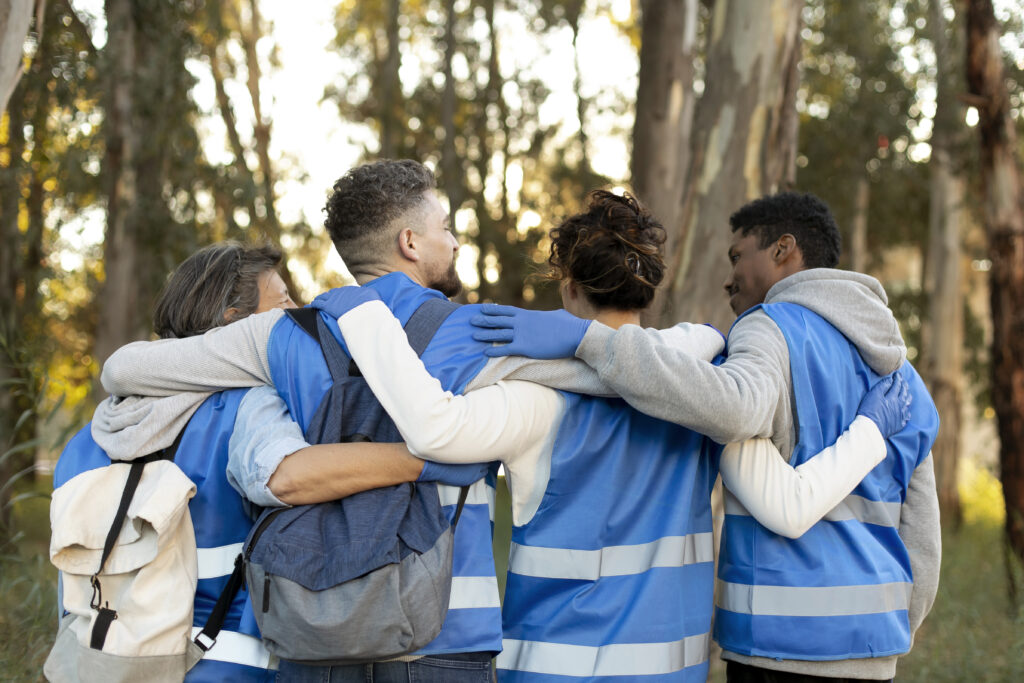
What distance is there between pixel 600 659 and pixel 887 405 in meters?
0.97

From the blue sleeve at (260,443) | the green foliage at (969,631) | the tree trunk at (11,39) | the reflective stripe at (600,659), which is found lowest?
the green foliage at (969,631)

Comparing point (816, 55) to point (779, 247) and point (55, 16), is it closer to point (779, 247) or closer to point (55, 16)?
point (55, 16)

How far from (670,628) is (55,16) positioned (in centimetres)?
749

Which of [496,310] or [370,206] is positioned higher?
[370,206]

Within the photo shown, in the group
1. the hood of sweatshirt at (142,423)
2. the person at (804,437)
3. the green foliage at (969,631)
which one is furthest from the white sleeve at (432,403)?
the green foliage at (969,631)

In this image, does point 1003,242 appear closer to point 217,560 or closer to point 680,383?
point 680,383

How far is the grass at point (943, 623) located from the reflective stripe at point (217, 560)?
1903 millimetres

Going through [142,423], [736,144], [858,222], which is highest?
[736,144]

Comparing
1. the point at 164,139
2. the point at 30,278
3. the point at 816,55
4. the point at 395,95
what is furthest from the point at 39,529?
the point at 816,55

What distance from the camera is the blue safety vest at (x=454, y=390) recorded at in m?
2.01

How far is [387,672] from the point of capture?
6.38ft

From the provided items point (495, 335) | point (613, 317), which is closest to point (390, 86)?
point (613, 317)

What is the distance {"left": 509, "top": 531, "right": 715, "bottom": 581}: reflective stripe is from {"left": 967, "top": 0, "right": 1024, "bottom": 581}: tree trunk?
5.25 m

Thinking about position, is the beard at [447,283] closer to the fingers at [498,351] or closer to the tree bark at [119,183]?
the fingers at [498,351]
